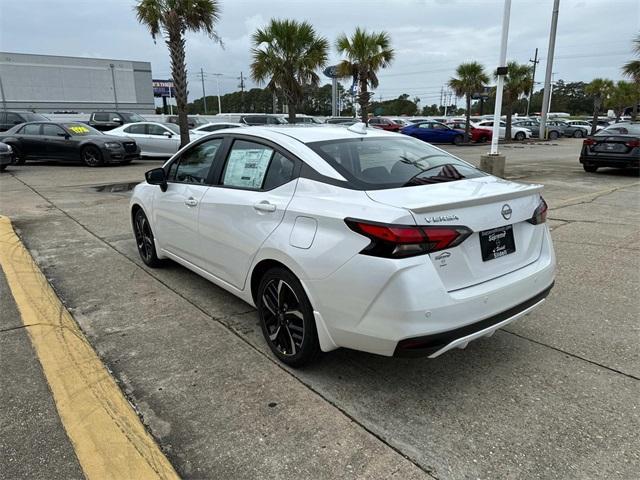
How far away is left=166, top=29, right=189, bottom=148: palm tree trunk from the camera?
1627 centimetres

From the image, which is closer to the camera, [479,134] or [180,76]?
[180,76]

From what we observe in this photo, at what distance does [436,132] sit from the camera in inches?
1142

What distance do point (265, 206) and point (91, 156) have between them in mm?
14206

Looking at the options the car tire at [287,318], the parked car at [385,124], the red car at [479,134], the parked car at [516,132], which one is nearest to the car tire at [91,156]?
the car tire at [287,318]

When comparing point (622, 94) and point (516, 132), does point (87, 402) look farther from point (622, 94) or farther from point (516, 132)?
point (622, 94)

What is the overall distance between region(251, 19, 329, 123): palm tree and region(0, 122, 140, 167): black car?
7497mm

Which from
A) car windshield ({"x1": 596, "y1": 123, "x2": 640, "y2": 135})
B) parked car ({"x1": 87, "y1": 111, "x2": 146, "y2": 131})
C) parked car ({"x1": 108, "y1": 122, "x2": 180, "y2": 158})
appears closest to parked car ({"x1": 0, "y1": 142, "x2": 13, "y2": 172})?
parked car ({"x1": 108, "y1": 122, "x2": 180, "y2": 158})

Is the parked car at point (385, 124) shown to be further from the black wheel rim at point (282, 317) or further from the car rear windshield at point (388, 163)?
the black wheel rim at point (282, 317)

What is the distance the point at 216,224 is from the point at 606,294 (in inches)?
138

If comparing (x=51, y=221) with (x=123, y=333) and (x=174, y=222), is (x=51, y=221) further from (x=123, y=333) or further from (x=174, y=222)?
(x=123, y=333)

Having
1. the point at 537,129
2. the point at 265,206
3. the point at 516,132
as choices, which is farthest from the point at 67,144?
the point at 537,129

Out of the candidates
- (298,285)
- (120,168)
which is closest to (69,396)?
(298,285)

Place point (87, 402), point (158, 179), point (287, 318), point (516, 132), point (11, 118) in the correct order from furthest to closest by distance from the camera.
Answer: point (516, 132), point (11, 118), point (158, 179), point (287, 318), point (87, 402)

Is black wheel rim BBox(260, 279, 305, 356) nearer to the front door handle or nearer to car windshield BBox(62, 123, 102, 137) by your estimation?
the front door handle
